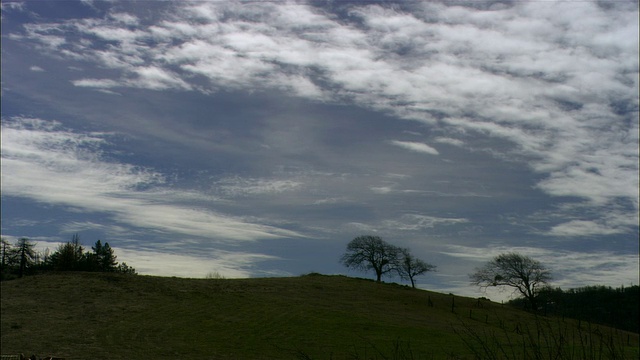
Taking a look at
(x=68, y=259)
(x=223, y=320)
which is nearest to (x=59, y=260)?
(x=68, y=259)

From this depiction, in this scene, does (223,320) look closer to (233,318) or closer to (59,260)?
(233,318)

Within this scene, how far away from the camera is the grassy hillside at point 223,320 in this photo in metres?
32.3

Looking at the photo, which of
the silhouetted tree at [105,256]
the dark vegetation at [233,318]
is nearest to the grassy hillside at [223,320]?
the dark vegetation at [233,318]

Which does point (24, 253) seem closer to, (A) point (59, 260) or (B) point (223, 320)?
(A) point (59, 260)

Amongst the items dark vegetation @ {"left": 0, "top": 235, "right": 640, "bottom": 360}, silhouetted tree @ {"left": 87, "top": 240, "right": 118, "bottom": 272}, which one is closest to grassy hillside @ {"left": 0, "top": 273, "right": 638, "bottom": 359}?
dark vegetation @ {"left": 0, "top": 235, "right": 640, "bottom": 360}

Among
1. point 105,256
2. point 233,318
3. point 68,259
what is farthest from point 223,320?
point 105,256

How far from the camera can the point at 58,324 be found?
3838cm

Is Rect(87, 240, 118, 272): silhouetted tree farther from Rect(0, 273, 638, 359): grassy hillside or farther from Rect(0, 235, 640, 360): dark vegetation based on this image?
Rect(0, 273, 638, 359): grassy hillside

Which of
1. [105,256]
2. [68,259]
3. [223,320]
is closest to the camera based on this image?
[223,320]

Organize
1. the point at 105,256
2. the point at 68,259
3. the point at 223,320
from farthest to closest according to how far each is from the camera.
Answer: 1. the point at 105,256
2. the point at 68,259
3. the point at 223,320

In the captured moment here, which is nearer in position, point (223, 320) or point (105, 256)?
point (223, 320)

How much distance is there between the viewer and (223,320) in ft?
139

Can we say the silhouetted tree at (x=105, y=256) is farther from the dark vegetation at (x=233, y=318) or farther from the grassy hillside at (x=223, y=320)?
the grassy hillside at (x=223, y=320)

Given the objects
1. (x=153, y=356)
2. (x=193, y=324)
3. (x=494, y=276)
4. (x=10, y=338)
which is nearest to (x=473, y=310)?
(x=494, y=276)
